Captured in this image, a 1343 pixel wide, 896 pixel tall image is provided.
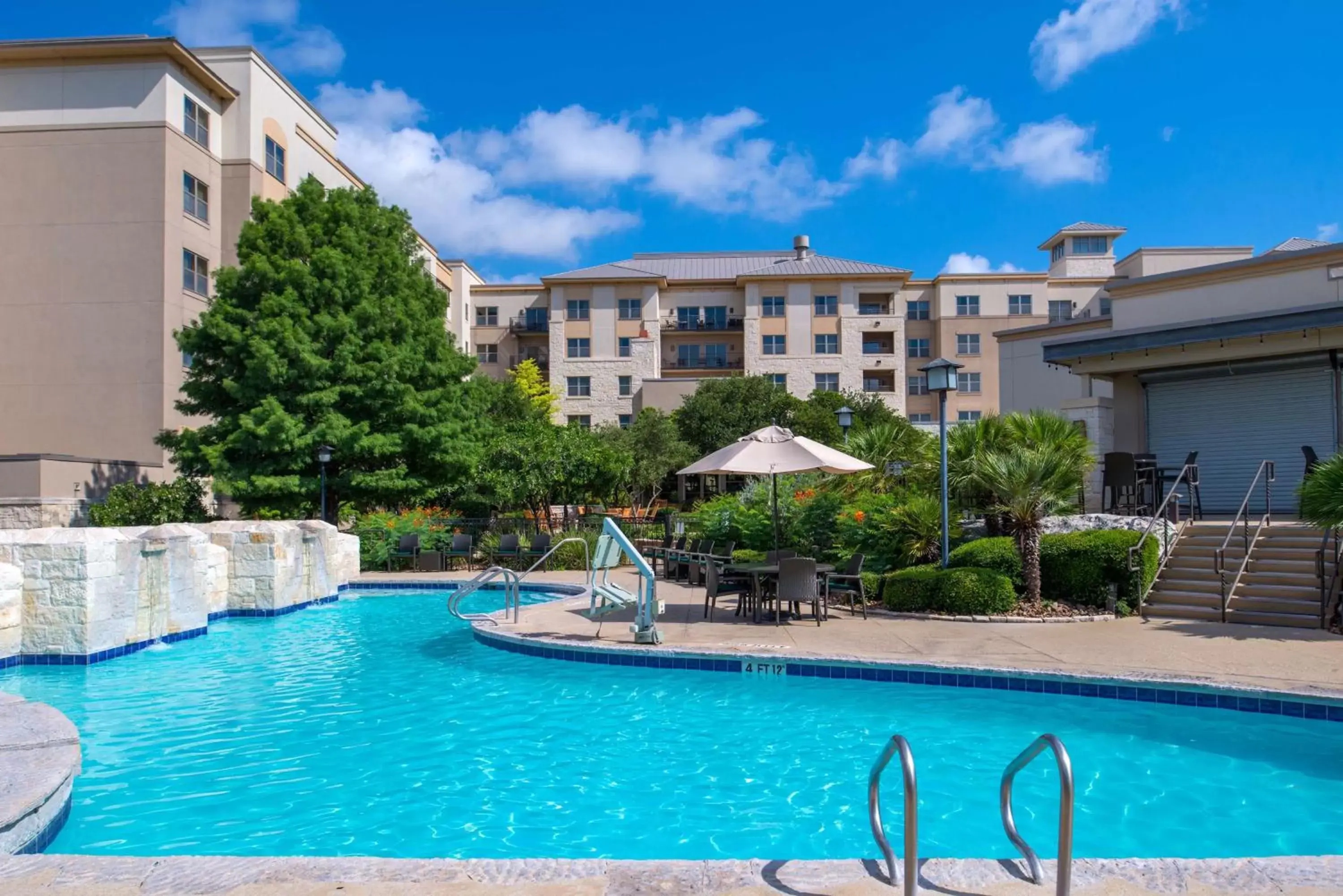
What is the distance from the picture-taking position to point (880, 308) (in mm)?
54688

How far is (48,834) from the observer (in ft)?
16.6

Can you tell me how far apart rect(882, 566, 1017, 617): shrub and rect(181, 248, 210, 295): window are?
2652cm

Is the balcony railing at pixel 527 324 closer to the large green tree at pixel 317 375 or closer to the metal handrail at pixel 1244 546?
the large green tree at pixel 317 375

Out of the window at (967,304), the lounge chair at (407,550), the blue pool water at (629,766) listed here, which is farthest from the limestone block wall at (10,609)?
the window at (967,304)

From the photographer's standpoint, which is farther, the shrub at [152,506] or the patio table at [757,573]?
the shrub at [152,506]

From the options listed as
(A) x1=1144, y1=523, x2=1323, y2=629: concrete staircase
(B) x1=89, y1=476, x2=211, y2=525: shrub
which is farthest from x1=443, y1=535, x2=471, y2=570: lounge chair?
(A) x1=1144, y1=523, x2=1323, y2=629: concrete staircase

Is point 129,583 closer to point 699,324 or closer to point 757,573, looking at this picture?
point 757,573

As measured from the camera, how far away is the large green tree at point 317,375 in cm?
2216

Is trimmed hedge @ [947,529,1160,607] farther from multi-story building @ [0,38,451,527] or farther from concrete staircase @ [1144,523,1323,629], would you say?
multi-story building @ [0,38,451,527]

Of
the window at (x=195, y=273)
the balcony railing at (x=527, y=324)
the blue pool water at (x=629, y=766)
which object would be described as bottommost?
the blue pool water at (x=629, y=766)

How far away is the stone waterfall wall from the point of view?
10.1 m

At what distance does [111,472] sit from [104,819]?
948 inches

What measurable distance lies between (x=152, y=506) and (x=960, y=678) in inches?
854

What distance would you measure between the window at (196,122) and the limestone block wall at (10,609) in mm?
24239
